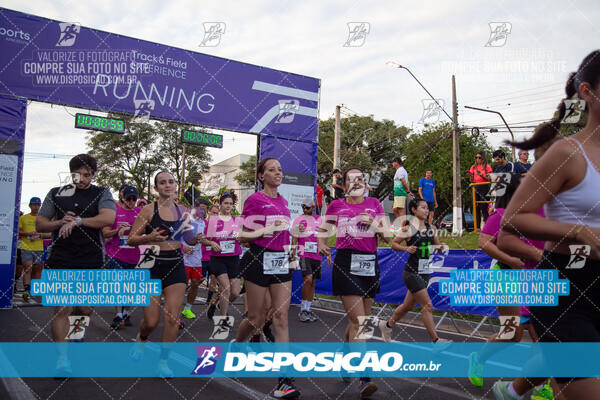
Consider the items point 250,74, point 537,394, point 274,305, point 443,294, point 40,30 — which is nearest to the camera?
point 537,394

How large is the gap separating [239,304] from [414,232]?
648cm

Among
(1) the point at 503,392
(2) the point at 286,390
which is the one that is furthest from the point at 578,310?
(2) the point at 286,390

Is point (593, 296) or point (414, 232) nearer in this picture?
point (593, 296)

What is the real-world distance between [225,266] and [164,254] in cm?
314

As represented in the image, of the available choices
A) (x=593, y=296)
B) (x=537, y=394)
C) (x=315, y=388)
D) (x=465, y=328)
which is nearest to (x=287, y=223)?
(x=315, y=388)

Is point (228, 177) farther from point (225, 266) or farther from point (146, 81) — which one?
point (225, 266)

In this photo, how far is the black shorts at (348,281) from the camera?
15.8 ft

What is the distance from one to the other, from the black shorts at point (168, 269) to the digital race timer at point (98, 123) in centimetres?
608

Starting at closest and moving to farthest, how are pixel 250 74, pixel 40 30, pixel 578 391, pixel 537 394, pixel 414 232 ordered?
pixel 578 391 → pixel 537 394 → pixel 414 232 → pixel 40 30 → pixel 250 74

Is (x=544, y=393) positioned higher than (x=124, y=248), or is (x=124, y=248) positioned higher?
(x=124, y=248)

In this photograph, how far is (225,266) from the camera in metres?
8.16

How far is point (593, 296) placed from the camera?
6.07 feet

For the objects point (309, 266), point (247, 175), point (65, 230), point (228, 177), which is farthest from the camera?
point (228, 177)

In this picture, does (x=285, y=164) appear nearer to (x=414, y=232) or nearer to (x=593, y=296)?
(x=414, y=232)
